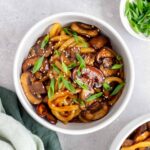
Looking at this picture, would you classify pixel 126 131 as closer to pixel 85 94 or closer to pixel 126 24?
pixel 85 94

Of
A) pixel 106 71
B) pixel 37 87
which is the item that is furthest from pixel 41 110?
Result: pixel 106 71

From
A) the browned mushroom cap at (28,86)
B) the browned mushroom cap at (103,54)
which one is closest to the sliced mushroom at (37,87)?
the browned mushroom cap at (28,86)

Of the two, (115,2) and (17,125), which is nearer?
(17,125)

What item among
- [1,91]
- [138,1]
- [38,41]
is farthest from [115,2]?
[1,91]

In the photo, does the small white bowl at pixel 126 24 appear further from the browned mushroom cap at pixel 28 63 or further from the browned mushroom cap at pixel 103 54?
the browned mushroom cap at pixel 28 63

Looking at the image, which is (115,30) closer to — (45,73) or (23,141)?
(45,73)

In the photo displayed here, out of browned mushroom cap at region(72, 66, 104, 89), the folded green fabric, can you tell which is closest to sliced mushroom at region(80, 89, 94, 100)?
browned mushroom cap at region(72, 66, 104, 89)
